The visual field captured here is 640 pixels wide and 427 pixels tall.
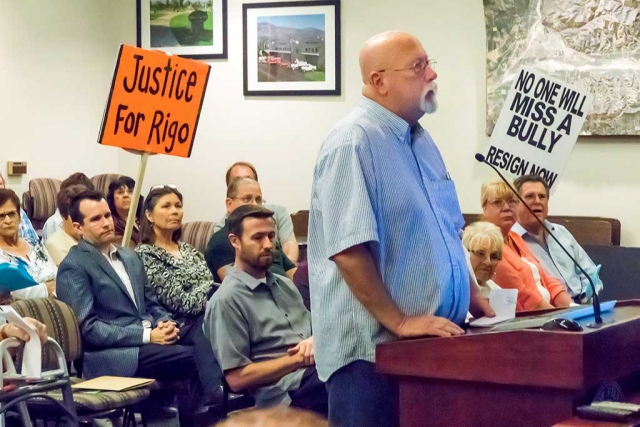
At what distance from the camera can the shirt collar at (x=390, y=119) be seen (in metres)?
2.19

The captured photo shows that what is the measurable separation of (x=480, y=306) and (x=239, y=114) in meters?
5.10

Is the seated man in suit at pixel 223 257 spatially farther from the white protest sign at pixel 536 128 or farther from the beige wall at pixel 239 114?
the beige wall at pixel 239 114

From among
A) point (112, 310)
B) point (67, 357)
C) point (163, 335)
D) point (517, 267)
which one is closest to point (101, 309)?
point (112, 310)

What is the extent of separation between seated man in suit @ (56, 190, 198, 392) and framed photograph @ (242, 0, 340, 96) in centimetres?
271

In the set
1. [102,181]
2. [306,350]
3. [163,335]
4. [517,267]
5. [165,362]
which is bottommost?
[165,362]

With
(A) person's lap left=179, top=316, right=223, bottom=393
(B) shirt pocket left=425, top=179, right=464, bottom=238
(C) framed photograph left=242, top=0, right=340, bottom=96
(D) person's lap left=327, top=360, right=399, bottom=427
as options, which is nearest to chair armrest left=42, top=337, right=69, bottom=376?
(A) person's lap left=179, top=316, right=223, bottom=393

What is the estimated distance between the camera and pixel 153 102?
471 centimetres

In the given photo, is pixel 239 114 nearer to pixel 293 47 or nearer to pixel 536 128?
pixel 293 47

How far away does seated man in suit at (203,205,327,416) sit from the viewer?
3.24m

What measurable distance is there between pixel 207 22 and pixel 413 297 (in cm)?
543

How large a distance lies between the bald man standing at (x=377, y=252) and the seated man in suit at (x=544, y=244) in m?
2.62

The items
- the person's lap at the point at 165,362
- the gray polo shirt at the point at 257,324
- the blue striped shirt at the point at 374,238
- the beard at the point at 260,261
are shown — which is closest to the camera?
the blue striped shirt at the point at 374,238

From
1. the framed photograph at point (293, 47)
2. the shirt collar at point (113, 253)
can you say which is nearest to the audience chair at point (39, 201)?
the framed photograph at point (293, 47)

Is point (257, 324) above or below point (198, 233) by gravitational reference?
below
